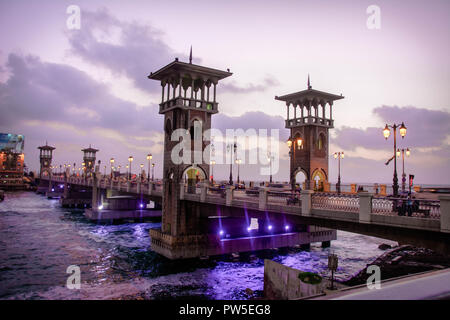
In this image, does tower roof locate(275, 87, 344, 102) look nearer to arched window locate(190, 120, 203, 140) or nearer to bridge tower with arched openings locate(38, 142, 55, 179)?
arched window locate(190, 120, 203, 140)

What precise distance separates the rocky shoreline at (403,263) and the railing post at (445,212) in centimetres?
1531

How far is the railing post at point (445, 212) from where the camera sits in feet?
34.7

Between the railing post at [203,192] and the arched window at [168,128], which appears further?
the arched window at [168,128]

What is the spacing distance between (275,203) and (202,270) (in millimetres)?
10986

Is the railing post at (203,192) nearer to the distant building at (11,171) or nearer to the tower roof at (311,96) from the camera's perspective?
the tower roof at (311,96)

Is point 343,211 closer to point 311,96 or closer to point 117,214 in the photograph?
point 311,96

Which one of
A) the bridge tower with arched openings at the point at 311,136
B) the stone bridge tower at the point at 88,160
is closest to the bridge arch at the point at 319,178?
the bridge tower with arched openings at the point at 311,136

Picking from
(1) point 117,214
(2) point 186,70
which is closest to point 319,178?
(2) point 186,70

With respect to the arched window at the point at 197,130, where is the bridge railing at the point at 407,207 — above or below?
below

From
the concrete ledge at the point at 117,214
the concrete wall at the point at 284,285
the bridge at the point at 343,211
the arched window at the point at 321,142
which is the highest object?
the arched window at the point at 321,142

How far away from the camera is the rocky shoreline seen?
84.5 feet

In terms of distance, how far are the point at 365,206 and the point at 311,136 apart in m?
21.1

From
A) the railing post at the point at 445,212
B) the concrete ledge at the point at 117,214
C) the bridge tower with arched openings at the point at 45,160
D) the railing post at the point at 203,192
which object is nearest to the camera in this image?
the railing post at the point at 445,212

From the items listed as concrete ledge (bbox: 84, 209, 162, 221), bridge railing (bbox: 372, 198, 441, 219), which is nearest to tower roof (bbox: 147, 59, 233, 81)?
bridge railing (bbox: 372, 198, 441, 219)
